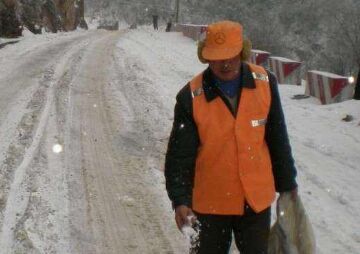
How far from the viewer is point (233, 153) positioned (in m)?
2.92

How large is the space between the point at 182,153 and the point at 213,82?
43 centimetres

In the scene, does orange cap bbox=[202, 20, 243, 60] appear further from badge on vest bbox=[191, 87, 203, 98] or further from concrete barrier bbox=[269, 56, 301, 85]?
concrete barrier bbox=[269, 56, 301, 85]

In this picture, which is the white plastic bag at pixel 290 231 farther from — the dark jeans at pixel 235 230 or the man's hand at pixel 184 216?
the man's hand at pixel 184 216

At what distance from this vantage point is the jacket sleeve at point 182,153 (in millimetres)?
2918

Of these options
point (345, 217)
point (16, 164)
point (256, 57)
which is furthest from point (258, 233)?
point (256, 57)

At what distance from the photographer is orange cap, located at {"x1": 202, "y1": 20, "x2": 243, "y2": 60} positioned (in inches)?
110

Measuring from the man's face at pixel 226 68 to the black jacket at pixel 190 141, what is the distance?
0.06 m

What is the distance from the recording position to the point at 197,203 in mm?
3086

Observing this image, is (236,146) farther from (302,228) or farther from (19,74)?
(19,74)

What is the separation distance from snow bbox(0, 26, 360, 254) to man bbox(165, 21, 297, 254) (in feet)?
0.75

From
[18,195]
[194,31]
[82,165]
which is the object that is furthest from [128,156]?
[194,31]

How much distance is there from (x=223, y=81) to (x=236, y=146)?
0.37 m

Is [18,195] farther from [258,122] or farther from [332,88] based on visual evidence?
[332,88]

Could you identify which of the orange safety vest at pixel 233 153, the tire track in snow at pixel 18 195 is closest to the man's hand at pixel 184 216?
the orange safety vest at pixel 233 153
